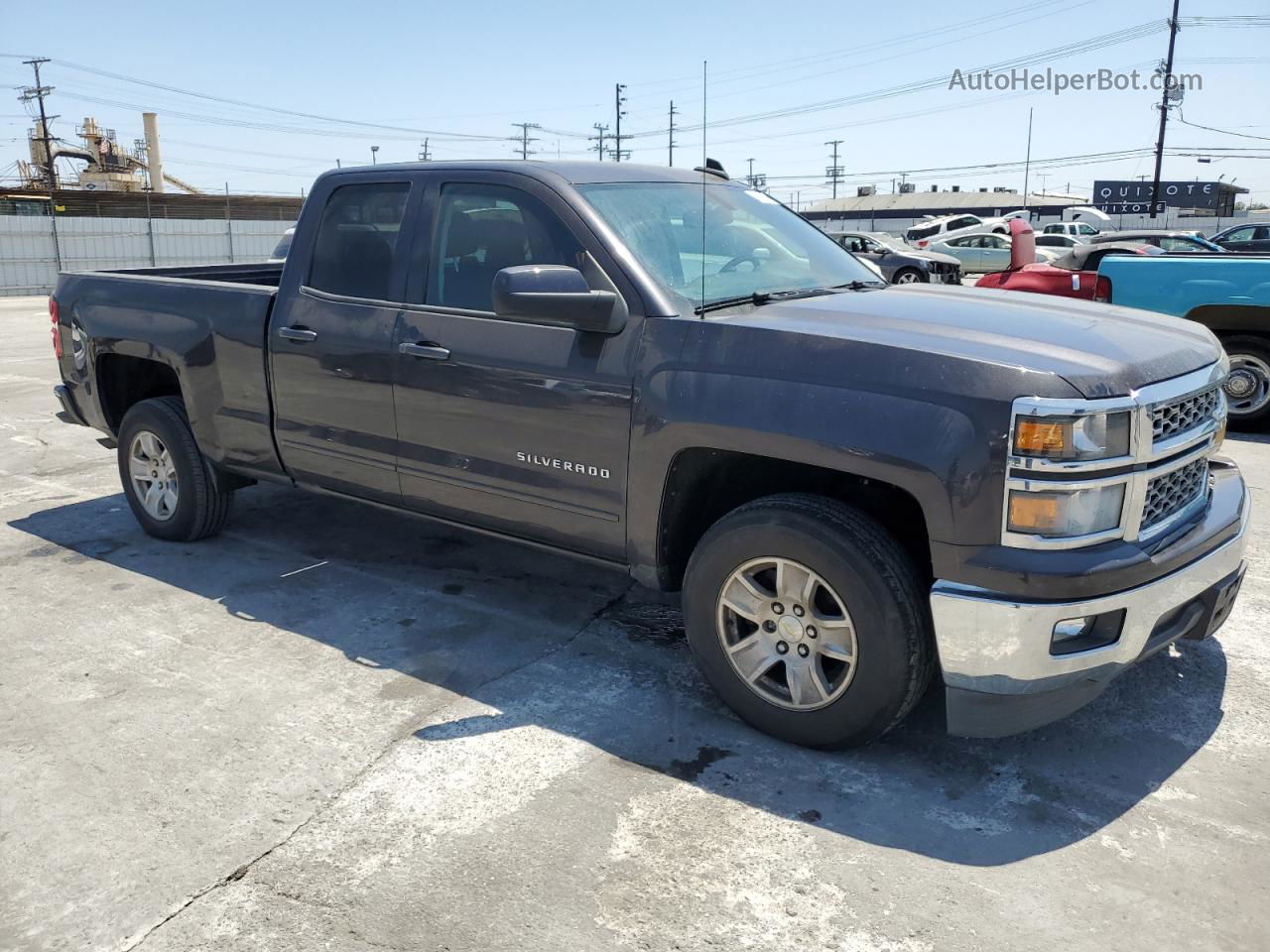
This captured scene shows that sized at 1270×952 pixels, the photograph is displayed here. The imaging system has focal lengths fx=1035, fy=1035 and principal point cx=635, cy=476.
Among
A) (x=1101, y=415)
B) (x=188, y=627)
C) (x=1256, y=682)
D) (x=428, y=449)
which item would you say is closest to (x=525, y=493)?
(x=428, y=449)

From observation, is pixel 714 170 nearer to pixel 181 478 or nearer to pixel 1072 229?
pixel 181 478

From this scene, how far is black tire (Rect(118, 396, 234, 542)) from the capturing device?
538 cm

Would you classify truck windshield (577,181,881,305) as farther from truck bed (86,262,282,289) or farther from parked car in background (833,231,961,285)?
parked car in background (833,231,961,285)

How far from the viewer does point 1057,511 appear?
2842mm

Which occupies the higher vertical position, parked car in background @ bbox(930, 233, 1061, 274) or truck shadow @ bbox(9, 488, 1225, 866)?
parked car in background @ bbox(930, 233, 1061, 274)

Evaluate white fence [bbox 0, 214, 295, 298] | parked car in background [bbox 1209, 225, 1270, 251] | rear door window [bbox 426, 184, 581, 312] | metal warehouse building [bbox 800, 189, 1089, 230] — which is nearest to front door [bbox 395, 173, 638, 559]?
rear door window [bbox 426, 184, 581, 312]

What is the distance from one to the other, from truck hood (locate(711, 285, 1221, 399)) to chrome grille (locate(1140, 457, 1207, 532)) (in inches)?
12.5

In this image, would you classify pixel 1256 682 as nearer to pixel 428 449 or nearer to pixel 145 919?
pixel 428 449

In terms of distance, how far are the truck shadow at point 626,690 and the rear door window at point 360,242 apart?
144 centimetres

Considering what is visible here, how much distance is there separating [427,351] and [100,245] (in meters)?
27.8

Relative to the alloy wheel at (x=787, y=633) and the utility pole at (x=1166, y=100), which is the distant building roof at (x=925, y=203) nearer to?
the utility pole at (x=1166, y=100)

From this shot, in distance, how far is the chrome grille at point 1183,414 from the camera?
3033 mm

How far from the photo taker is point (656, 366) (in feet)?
11.4

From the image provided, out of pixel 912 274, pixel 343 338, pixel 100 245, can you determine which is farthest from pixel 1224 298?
pixel 100 245
